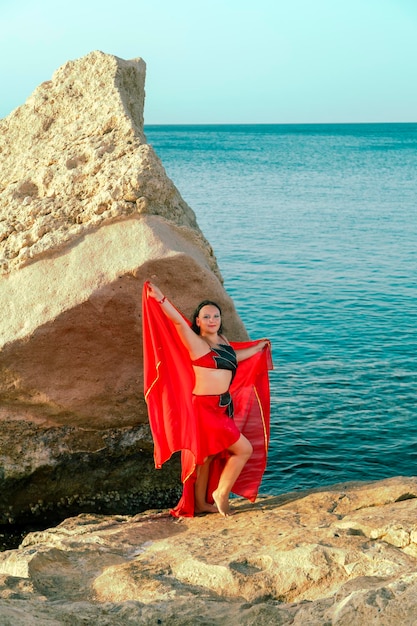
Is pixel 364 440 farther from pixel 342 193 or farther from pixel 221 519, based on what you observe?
pixel 342 193

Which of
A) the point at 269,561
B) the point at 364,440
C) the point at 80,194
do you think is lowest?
the point at 364,440

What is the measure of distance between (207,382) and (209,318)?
0.44 metres

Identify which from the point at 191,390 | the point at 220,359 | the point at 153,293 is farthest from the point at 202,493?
the point at 153,293

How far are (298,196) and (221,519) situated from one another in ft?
85.4

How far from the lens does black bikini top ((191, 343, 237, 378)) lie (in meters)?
5.40

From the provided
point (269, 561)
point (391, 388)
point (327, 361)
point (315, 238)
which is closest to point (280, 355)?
point (327, 361)

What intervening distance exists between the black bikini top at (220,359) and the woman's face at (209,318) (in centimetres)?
14

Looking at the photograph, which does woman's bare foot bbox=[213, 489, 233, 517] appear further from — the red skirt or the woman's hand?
the woman's hand

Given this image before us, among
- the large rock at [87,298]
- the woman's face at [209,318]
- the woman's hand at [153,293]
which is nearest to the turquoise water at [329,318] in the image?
the large rock at [87,298]

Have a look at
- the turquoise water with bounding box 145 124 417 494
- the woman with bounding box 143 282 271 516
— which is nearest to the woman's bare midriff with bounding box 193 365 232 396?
the woman with bounding box 143 282 271 516

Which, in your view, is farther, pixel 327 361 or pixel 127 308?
pixel 327 361

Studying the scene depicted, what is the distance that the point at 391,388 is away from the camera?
9688 mm

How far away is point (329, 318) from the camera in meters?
12.7

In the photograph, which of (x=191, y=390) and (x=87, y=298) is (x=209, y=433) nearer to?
(x=191, y=390)
